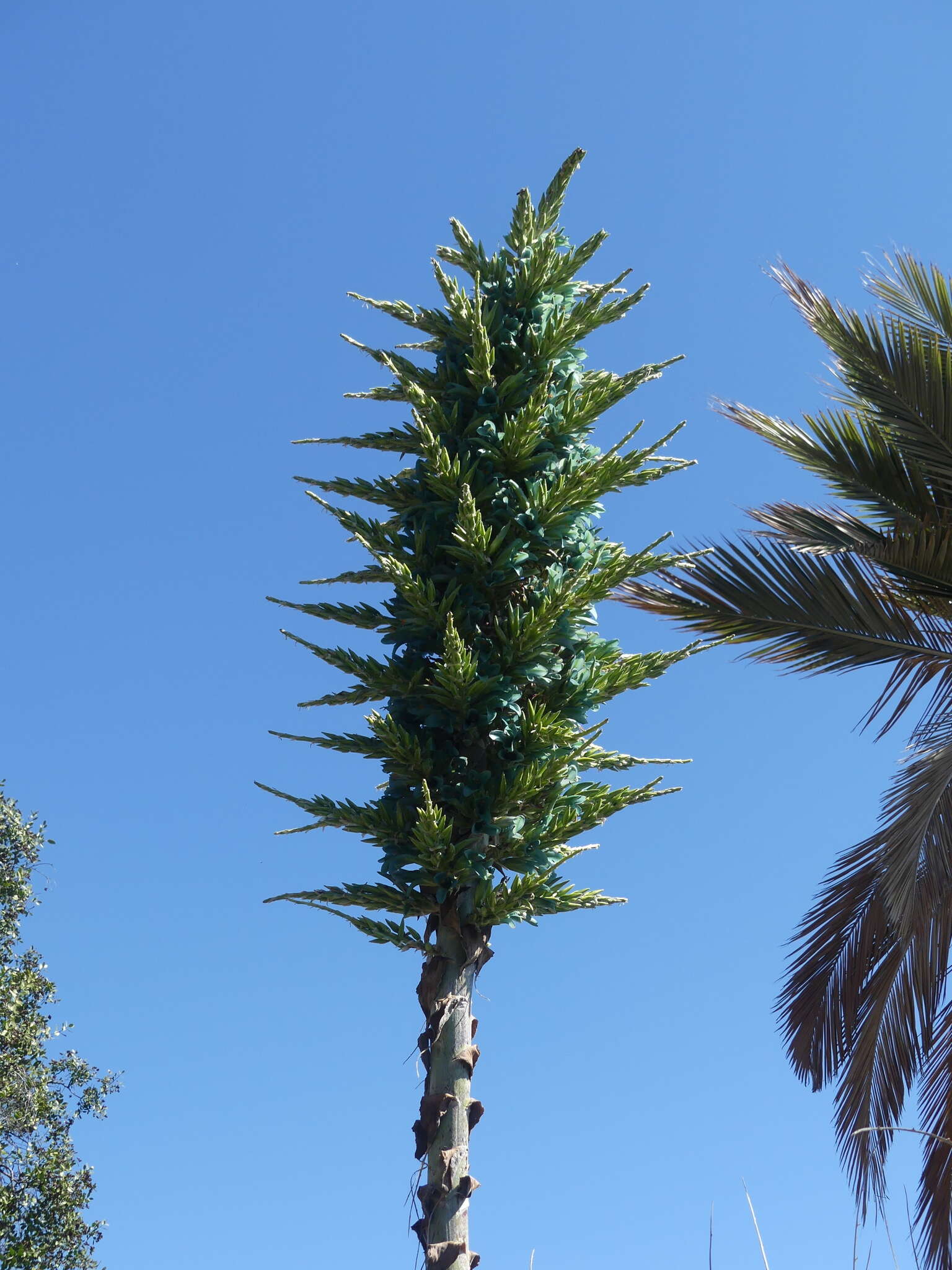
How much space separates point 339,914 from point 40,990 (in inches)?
311

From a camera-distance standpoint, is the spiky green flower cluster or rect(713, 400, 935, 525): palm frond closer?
the spiky green flower cluster

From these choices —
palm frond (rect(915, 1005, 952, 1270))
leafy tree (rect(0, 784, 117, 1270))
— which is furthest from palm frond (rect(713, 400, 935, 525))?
leafy tree (rect(0, 784, 117, 1270))

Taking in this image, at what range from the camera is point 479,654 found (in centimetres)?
489

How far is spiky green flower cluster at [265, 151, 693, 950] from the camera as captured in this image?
465 centimetres

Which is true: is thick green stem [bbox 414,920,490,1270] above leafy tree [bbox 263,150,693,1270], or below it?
below

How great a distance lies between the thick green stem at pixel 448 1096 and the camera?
404cm

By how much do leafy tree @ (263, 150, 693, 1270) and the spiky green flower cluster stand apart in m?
0.01

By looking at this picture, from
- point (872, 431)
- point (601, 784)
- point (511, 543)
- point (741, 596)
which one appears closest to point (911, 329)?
point (872, 431)

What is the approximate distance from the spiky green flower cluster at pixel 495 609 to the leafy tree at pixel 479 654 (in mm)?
10

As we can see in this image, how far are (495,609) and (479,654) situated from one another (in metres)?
0.39

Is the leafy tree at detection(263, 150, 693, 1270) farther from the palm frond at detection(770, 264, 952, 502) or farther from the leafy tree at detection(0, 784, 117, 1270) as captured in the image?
the leafy tree at detection(0, 784, 117, 1270)

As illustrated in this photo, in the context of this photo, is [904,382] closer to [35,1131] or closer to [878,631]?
[878,631]

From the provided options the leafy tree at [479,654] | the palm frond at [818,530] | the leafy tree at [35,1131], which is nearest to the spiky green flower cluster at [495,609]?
the leafy tree at [479,654]

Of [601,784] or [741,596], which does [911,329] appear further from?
[601,784]
